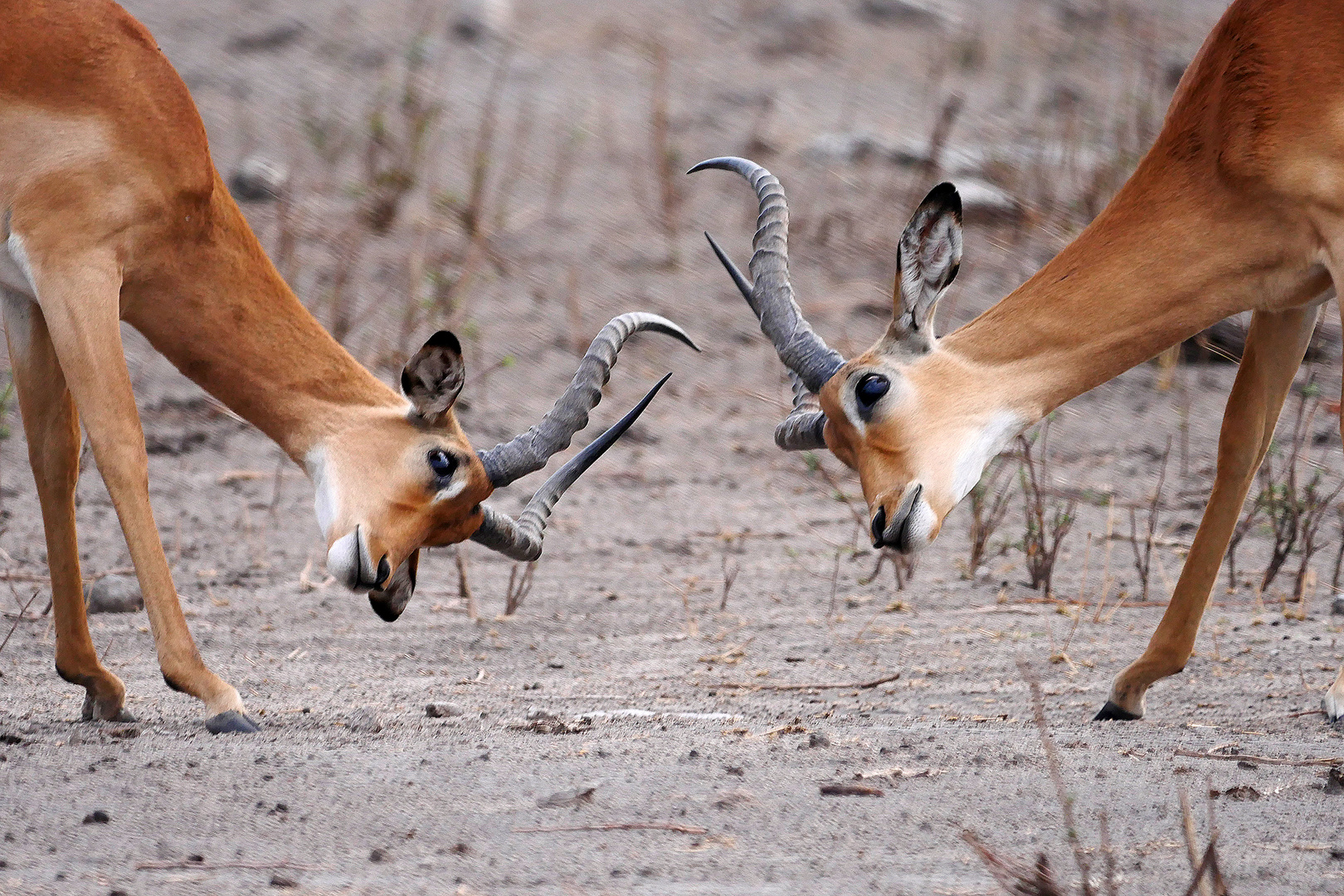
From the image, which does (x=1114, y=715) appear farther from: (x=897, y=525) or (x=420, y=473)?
(x=420, y=473)

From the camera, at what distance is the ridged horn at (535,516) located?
480 cm

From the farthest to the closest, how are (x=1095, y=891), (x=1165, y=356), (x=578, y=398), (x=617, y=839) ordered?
(x=1165, y=356), (x=578, y=398), (x=617, y=839), (x=1095, y=891)

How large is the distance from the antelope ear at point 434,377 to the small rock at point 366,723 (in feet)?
3.03

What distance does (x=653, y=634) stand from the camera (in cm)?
602

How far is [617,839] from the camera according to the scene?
3475 millimetres

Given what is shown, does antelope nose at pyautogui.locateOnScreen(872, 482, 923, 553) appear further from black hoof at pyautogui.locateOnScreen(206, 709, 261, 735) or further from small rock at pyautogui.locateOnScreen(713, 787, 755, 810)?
black hoof at pyautogui.locateOnScreen(206, 709, 261, 735)

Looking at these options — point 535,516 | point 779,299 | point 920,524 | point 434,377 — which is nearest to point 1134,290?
point 920,524

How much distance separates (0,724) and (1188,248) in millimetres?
3834

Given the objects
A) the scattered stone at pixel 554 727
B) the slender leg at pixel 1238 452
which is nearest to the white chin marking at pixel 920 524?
the slender leg at pixel 1238 452

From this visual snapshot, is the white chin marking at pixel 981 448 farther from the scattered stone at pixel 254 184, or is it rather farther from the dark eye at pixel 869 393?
the scattered stone at pixel 254 184

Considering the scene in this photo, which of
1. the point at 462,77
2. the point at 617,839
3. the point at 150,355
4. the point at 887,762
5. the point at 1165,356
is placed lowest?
the point at 150,355

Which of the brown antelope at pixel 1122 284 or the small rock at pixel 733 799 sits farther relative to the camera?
the brown antelope at pixel 1122 284

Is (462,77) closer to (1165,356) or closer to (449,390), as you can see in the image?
(1165,356)

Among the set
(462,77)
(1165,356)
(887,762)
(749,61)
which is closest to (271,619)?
(887,762)
